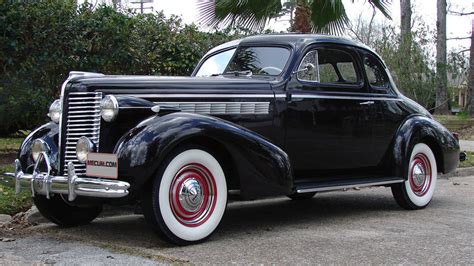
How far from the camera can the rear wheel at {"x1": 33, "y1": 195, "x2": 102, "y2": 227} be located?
17.6 feet

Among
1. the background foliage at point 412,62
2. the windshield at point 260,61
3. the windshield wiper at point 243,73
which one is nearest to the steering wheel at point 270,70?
the windshield at point 260,61

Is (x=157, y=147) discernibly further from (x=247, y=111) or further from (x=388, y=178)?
(x=388, y=178)

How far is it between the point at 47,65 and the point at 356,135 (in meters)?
4.73

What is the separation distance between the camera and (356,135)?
20.7ft

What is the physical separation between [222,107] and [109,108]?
3.55 feet

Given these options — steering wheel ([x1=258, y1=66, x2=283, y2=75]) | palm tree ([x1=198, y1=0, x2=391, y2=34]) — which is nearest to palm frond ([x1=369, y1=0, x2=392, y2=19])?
Answer: palm tree ([x1=198, y1=0, x2=391, y2=34])

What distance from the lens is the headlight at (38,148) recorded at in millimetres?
5020

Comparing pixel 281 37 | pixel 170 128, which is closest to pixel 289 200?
pixel 281 37

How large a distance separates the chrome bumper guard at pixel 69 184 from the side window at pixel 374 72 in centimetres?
351

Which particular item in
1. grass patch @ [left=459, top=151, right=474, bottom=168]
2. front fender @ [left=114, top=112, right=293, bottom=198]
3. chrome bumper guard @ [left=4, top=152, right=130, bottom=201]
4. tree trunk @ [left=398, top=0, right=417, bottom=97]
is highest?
tree trunk @ [left=398, top=0, right=417, bottom=97]

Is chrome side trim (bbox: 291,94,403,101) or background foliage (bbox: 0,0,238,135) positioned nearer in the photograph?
chrome side trim (bbox: 291,94,403,101)

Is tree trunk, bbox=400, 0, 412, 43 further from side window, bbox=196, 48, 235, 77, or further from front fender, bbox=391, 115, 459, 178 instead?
side window, bbox=196, 48, 235, 77

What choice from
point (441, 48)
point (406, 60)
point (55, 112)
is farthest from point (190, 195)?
point (441, 48)

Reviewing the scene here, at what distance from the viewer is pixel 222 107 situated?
5223 millimetres
